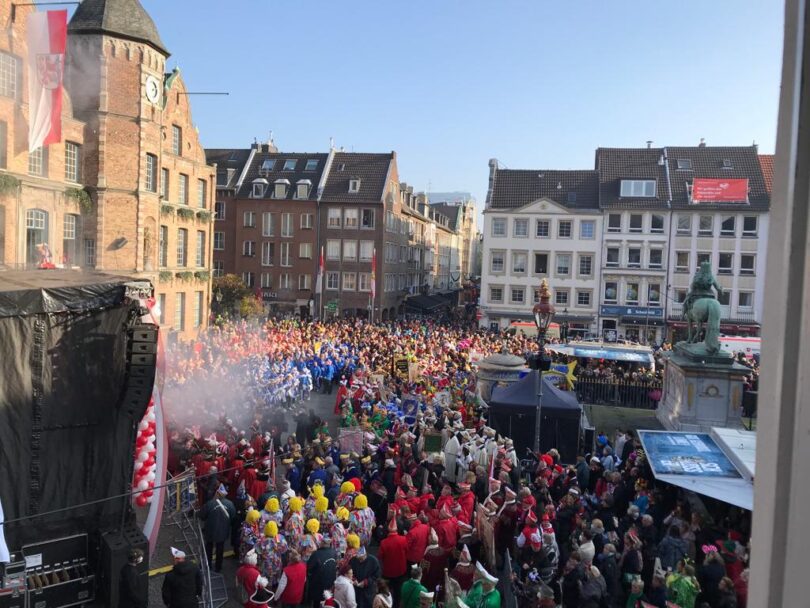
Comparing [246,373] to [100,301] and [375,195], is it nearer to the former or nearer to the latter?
[100,301]

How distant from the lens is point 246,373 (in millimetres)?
21766

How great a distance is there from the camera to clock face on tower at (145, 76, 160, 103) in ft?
93.5

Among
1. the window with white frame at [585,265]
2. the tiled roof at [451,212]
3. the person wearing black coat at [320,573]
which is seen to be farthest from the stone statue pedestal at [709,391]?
the tiled roof at [451,212]

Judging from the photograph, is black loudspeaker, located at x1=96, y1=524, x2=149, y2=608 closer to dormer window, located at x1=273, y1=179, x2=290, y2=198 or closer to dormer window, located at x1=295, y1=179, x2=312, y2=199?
dormer window, located at x1=295, y1=179, x2=312, y2=199

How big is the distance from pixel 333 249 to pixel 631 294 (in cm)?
2357

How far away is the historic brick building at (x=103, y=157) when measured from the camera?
23.0 metres

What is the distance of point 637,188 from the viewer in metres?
48.2

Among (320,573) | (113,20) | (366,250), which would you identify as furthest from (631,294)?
(320,573)

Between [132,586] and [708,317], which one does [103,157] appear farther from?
[708,317]

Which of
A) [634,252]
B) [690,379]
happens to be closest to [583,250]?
[634,252]

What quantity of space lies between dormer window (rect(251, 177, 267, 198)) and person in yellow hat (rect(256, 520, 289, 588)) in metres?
46.3

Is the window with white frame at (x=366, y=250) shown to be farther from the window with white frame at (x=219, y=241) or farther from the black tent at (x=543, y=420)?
the black tent at (x=543, y=420)

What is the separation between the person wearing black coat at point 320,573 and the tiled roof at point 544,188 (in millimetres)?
42977

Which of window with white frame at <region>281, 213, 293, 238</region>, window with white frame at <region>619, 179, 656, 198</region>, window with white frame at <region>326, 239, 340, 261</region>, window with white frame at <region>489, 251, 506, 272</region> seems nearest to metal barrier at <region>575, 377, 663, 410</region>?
window with white frame at <region>489, 251, 506, 272</region>
